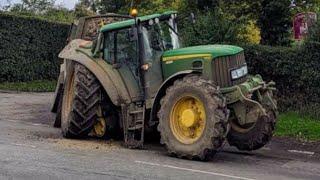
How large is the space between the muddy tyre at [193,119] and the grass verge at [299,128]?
3.79m

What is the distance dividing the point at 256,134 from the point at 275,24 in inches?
466

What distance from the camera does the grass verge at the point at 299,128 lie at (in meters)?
13.2

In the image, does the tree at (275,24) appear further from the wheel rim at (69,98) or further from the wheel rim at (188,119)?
the wheel rim at (188,119)

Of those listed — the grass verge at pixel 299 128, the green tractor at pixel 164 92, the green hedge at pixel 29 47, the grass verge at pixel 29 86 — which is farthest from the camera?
the green hedge at pixel 29 47

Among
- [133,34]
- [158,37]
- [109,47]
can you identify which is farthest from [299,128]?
[133,34]

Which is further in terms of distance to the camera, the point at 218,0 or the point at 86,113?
the point at 218,0

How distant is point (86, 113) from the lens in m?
11.8

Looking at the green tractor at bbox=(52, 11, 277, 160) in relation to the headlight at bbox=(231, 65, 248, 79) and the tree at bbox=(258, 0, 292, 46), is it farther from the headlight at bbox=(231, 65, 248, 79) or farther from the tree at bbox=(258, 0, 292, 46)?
the tree at bbox=(258, 0, 292, 46)

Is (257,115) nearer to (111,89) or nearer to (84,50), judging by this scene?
(111,89)

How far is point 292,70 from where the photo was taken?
16.3 meters

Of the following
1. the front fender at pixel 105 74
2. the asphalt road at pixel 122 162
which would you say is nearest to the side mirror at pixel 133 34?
the front fender at pixel 105 74

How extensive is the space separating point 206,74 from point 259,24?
12498mm

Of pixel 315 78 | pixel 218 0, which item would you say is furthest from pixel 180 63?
pixel 218 0

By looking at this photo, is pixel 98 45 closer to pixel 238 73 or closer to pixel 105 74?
pixel 105 74
